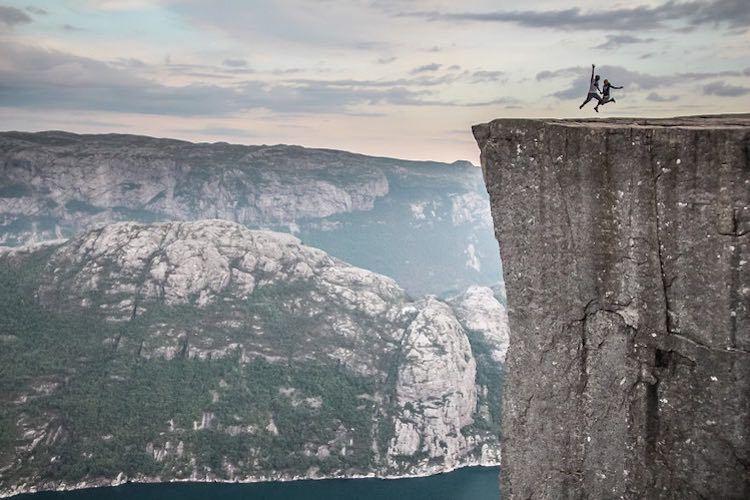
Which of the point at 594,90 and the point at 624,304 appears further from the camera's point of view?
the point at 594,90

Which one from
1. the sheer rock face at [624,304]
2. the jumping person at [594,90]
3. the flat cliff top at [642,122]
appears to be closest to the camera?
the sheer rock face at [624,304]

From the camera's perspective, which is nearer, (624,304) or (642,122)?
(624,304)

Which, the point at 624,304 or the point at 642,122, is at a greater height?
the point at 642,122

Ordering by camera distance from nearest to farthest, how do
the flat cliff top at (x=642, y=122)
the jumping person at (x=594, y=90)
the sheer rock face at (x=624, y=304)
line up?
the sheer rock face at (x=624, y=304), the flat cliff top at (x=642, y=122), the jumping person at (x=594, y=90)

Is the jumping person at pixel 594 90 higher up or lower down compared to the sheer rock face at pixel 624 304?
higher up

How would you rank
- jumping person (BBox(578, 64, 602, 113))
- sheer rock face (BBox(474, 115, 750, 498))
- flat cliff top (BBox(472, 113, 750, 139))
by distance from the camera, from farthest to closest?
jumping person (BBox(578, 64, 602, 113)), flat cliff top (BBox(472, 113, 750, 139)), sheer rock face (BBox(474, 115, 750, 498))

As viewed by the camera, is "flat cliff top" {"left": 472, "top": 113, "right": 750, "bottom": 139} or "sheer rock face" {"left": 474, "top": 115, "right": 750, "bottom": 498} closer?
"sheer rock face" {"left": 474, "top": 115, "right": 750, "bottom": 498}
